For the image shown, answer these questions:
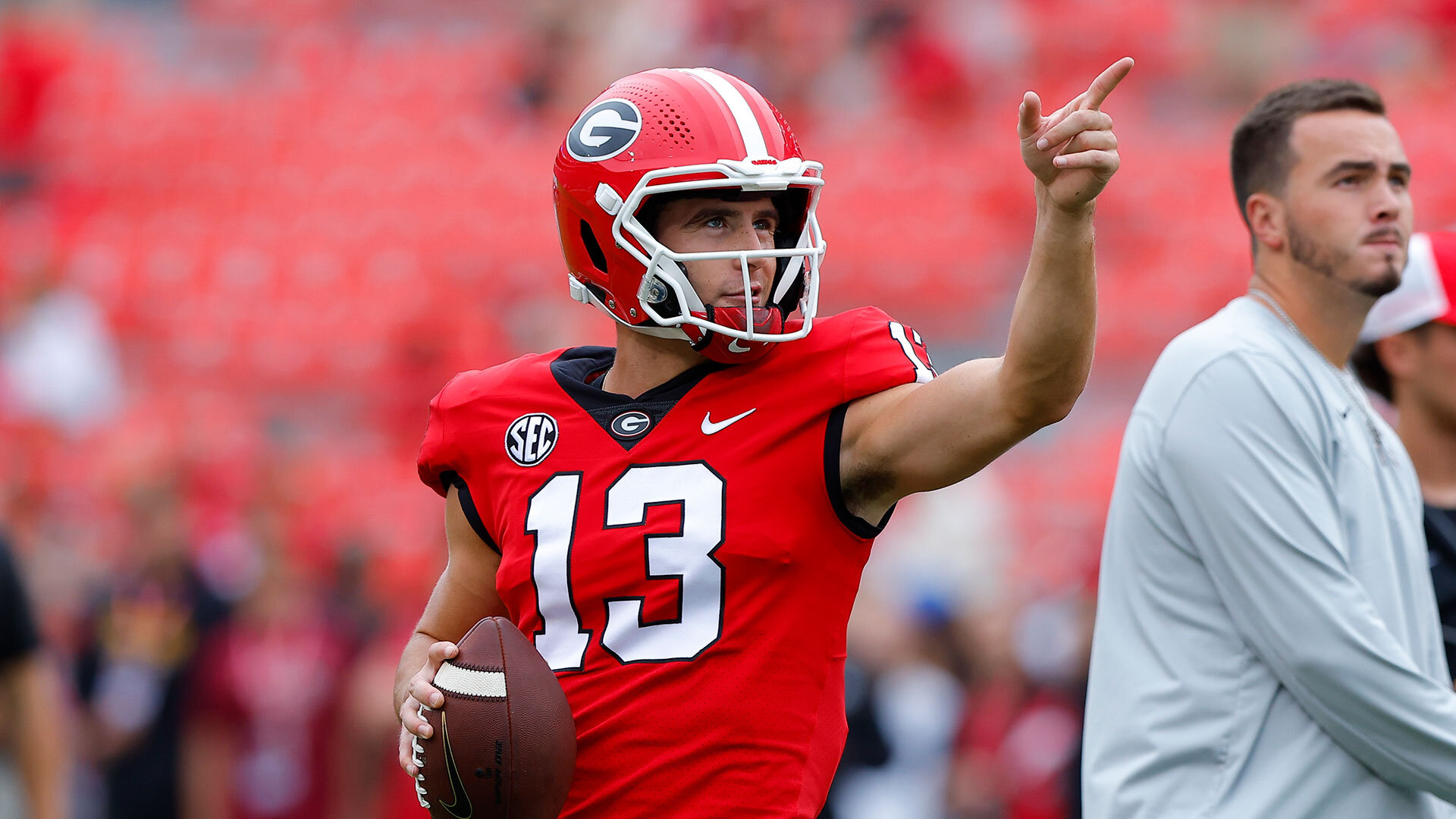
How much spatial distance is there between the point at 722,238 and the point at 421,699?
2.68ft

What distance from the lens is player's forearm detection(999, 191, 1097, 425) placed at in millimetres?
2004

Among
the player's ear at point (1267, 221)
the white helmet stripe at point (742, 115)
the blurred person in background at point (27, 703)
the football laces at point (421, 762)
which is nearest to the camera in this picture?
the football laces at point (421, 762)

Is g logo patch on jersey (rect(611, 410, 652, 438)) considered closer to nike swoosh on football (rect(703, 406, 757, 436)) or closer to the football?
nike swoosh on football (rect(703, 406, 757, 436))

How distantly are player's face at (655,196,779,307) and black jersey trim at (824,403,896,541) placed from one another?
0.21m

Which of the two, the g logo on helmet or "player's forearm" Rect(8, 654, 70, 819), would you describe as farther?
"player's forearm" Rect(8, 654, 70, 819)

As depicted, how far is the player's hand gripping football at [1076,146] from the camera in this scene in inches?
77.5

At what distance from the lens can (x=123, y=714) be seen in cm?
583

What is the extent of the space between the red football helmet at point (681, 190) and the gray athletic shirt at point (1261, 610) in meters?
0.67

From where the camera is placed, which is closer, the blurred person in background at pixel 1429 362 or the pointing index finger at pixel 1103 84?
the pointing index finger at pixel 1103 84

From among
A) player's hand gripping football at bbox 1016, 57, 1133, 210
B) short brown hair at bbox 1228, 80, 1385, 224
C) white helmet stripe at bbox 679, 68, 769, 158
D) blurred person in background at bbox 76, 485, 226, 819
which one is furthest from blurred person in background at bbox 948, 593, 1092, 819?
player's hand gripping football at bbox 1016, 57, 1133, 210

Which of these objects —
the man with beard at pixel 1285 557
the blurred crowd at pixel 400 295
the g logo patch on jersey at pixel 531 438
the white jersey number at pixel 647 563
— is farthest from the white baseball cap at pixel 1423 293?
the blurred crowd at pixel 400 295

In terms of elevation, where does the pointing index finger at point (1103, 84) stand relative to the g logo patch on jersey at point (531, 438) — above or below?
above

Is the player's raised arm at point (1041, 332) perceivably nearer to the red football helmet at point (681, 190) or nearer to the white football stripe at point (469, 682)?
the red football helmet at point (681, 190)

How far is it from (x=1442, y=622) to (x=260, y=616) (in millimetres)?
4211
